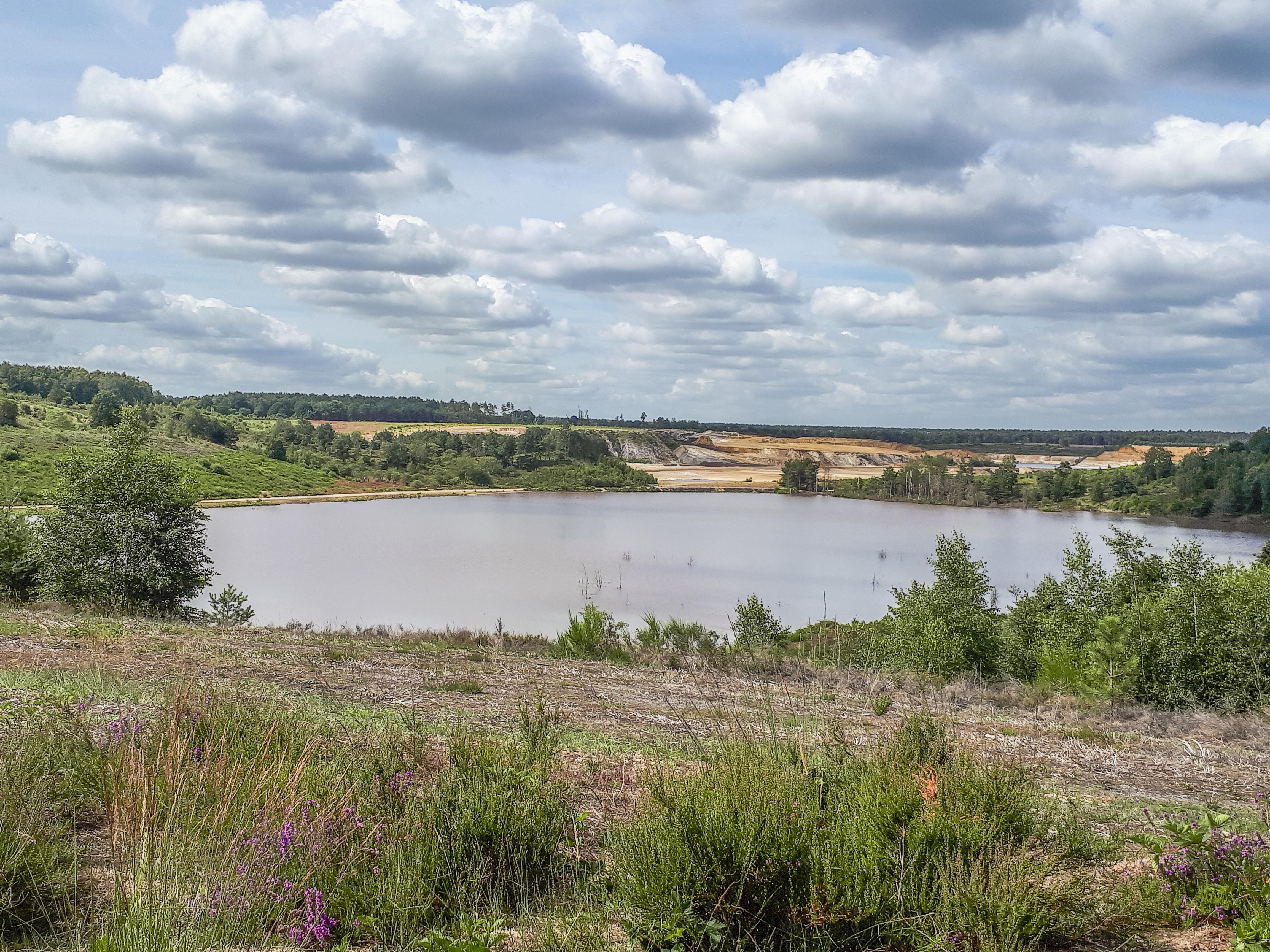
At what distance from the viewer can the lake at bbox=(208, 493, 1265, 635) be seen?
37.8 metres

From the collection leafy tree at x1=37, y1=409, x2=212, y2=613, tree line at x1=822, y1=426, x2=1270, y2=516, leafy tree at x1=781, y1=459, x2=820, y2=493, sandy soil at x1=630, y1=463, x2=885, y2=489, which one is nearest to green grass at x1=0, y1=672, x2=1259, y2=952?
leafy tree at x1=37, y1=409, x2=212, y2=613

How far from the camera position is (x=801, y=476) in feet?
447

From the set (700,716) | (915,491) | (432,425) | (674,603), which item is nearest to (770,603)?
(674,603)

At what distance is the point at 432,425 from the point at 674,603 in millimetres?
143350

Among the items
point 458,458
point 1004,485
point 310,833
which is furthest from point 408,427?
point 310,833

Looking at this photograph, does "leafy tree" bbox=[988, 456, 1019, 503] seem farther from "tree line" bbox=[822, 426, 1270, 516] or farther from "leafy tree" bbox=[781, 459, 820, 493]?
"leafy tree" bbox=[781, 459, 820, 493]

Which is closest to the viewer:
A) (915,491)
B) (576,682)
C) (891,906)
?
(891,906)

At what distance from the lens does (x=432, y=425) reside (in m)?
175

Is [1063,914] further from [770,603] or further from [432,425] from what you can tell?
[432,425]

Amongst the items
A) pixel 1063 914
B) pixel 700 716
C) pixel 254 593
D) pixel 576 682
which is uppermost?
pixel 1063 914

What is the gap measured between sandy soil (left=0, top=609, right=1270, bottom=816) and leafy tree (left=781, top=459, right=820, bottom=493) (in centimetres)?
11915

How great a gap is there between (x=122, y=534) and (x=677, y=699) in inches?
732

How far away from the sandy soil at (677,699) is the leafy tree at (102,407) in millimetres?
72897

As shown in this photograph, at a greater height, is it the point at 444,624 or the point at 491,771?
the point at 491,771
